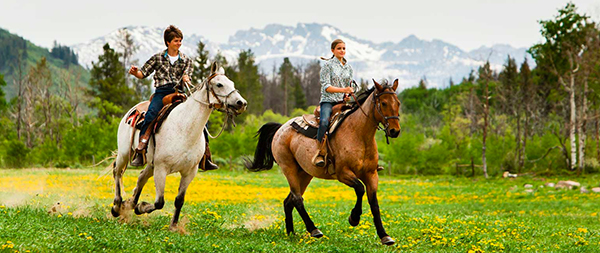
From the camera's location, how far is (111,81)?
58719mm

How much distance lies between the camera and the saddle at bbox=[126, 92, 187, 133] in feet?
31.1

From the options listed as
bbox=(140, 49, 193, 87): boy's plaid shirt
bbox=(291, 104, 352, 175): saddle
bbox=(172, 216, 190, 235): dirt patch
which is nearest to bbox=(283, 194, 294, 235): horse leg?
bbox=(291, 104, 352, 175): saddle

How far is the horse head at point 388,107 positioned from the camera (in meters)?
8.41

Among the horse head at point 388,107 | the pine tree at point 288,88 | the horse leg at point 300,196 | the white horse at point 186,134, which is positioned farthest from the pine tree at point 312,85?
the horse head at point 388,107

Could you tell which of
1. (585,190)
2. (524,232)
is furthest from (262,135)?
(585,190)

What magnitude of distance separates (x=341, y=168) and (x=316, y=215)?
5.50m

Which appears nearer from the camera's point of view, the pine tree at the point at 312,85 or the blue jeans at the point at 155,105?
the blue jeans at the point at 155,105

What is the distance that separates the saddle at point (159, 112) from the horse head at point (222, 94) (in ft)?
3.39

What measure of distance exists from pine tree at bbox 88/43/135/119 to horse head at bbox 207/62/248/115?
51.6m

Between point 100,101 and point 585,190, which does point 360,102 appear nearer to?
point 585,190

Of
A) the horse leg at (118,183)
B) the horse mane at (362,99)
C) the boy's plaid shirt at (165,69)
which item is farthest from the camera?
the horse leg at (118,183)

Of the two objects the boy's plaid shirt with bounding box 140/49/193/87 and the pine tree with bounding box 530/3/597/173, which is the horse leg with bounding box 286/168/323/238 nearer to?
the boy's plaid shirt with bounding box 140/49/193/87

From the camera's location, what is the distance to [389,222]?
42.6ft

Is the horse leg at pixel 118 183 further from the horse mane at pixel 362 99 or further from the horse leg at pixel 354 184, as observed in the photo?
the horse mane at pixel 362 99
